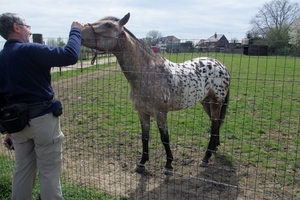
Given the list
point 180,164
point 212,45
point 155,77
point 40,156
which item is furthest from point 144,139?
point 40,156

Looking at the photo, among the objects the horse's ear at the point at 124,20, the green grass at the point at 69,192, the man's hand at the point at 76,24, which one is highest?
the horse's ear at the point at 124,20

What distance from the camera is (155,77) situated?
3869mm

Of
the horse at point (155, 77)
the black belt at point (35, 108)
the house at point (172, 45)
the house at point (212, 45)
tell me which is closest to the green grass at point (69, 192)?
the horse at point (155, 77)

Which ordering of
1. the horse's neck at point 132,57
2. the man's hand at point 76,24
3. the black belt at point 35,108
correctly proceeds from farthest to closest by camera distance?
the horse's neck at point 132,57
the man's hand at point 76,24
the black belt at point 35,108

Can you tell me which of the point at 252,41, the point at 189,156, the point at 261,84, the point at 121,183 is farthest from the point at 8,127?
the point at 261,84

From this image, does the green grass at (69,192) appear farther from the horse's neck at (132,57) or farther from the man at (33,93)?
the horse's neck at (132,57)

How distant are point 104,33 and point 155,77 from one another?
93cm

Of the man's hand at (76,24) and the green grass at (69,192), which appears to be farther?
the green grass at (69,192)

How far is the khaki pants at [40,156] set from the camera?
243 cm

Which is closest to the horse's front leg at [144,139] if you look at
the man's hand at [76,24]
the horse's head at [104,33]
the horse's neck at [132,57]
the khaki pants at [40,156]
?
the horse's neck at [132,57]

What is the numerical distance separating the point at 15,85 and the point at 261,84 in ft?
35.2

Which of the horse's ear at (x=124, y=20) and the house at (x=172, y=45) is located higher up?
the horse's ear at (x=124, y=20)

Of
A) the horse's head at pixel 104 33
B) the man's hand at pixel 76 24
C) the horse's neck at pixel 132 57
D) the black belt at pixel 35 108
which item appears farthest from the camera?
the horse's neck at pixel 132 57

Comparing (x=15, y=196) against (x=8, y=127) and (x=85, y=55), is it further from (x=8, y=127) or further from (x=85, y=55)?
(x=85, y=55)
